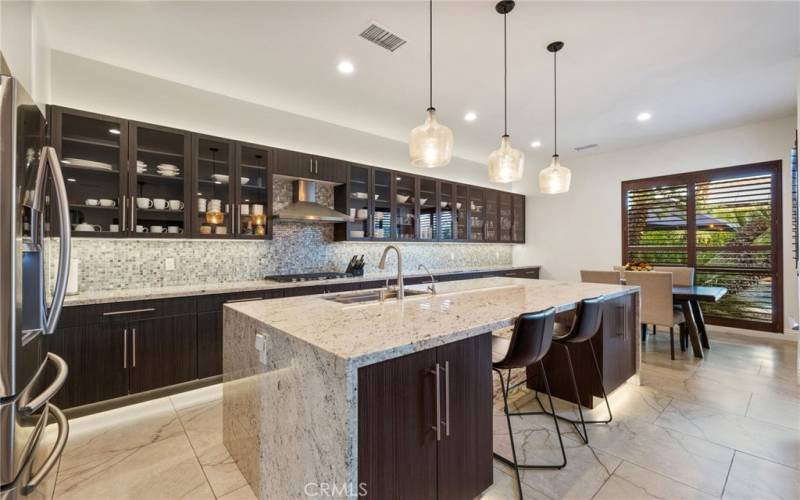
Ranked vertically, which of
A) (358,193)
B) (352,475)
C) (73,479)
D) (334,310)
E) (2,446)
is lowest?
(73,479)

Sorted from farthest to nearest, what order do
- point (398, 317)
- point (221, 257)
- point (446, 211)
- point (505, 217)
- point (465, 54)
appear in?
point (505, 217) → point (446, 211) → point (221, 257) → point (465, 54) → point (398, 317)

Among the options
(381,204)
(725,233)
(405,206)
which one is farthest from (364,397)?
(725,233)

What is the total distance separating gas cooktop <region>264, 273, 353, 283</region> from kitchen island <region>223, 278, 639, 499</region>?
1.70 metres

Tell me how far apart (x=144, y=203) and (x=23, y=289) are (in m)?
2.27

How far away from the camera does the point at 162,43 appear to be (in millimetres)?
2762

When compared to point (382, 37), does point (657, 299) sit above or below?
→ below

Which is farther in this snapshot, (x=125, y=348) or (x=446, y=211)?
(x=446, y=211)

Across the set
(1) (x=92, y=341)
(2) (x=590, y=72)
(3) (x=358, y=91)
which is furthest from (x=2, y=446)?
(2) (x=590, y=72)

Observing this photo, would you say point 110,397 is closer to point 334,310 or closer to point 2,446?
point 2,446

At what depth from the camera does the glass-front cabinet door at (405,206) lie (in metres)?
4.91

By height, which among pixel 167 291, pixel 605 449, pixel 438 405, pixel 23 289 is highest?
pixel 23 289

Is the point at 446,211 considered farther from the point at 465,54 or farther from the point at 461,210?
the point at 465,54

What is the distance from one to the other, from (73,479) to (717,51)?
5.37 m

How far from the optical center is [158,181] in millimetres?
3178
